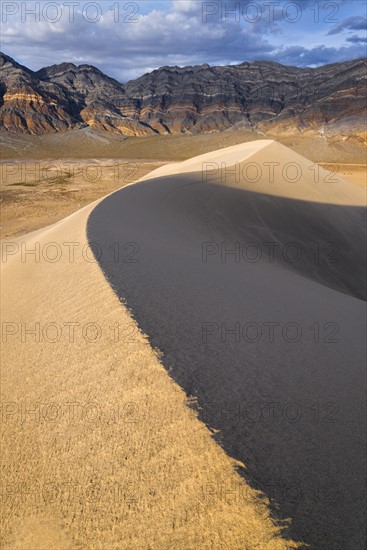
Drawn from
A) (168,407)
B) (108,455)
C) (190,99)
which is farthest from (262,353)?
(190,99)

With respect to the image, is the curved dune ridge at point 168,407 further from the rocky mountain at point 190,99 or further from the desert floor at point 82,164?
the rocky mountain at point 190,99

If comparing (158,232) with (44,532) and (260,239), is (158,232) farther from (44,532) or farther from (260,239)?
(44,532)

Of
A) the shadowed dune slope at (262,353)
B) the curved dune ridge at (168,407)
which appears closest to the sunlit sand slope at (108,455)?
the curved dune ridge at (168,407)

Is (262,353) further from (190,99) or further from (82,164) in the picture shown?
(190,99)

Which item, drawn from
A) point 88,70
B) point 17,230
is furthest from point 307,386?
point 88,70

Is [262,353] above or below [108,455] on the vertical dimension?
above

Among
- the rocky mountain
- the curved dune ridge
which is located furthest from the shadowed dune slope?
the rocky mountain

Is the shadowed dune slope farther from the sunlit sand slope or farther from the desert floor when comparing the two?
the desert floor

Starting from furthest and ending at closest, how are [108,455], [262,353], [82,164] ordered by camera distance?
[82,164], [262,353], [108,455]
